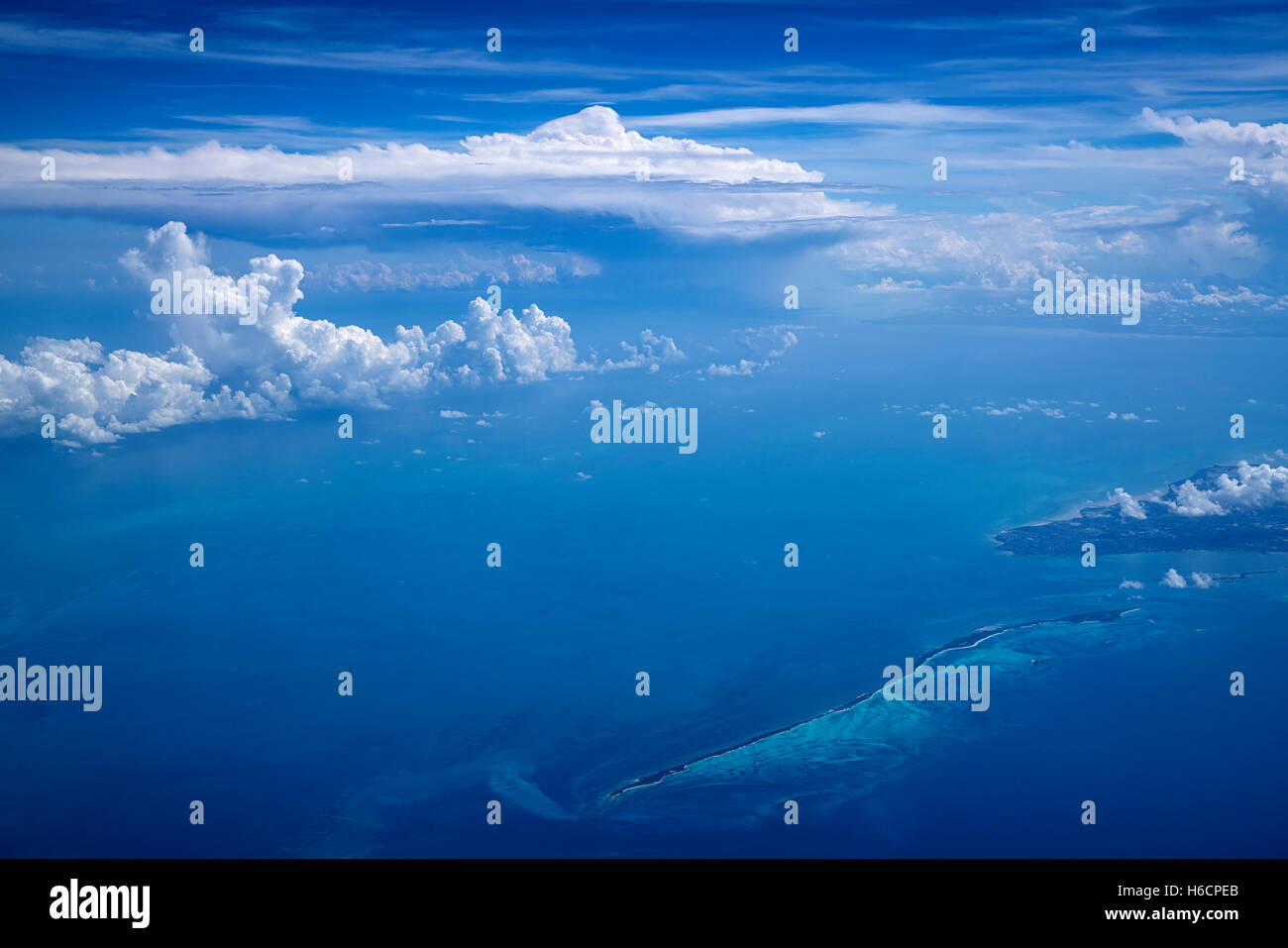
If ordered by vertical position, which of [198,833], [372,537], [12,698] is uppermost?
[372,537]

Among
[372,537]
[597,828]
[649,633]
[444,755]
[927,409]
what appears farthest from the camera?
[927,409]

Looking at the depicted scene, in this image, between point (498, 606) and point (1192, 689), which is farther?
point (498, 606)

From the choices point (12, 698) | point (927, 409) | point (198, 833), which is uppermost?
point (927, 409)

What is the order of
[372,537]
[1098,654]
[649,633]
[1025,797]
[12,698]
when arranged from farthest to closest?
1. [372,537]
2. [649,633]
3. [1098,654]
4. [12,698]
5. [1025,797]

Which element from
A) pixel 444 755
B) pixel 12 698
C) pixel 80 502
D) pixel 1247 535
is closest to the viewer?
pixel 444 755

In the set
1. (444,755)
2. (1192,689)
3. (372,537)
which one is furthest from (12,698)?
(1192,689)

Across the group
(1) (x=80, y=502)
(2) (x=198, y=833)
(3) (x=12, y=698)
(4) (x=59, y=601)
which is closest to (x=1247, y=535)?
(2) (x=198, y=833)

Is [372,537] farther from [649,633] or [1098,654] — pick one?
[1098,654]

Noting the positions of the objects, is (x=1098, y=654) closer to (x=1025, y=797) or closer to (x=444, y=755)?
(x=1025, y=797)

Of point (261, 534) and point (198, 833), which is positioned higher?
point (261, 534)
